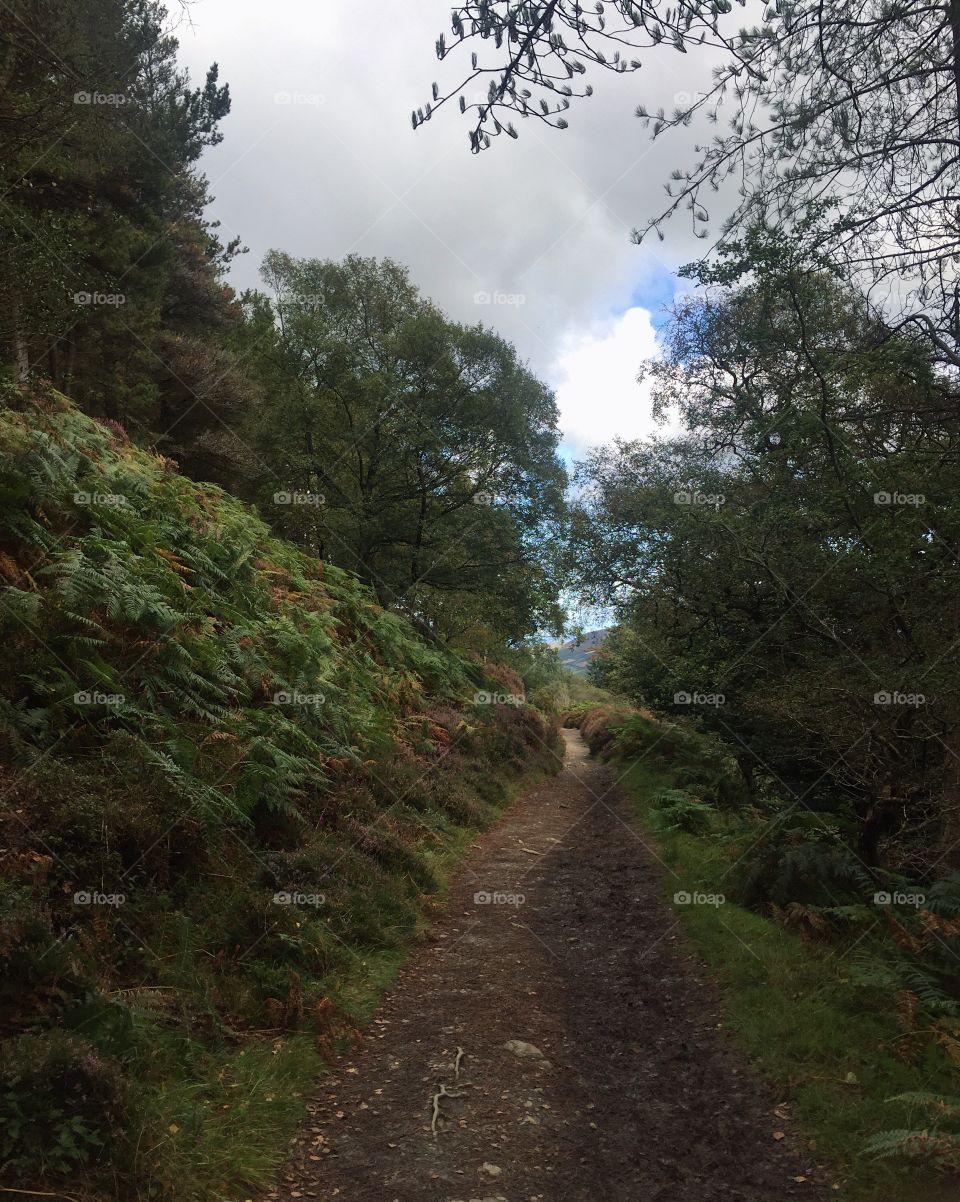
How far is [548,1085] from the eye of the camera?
17.0ft

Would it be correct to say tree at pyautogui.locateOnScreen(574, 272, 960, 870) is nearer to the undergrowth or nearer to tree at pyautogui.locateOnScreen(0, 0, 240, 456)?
the undergrowth

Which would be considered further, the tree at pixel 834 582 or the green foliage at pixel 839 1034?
the tree at pixel 834 582

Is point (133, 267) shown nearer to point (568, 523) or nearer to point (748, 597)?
point (568, 523)

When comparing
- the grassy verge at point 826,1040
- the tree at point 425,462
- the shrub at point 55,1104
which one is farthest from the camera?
the tree at point 425,462

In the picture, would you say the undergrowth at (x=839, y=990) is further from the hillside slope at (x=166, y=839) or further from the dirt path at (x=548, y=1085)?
the hillside slope at (x=166, y=839)

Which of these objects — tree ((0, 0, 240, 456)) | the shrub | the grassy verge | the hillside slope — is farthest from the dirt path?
tree ((0, 0, 240, 456))

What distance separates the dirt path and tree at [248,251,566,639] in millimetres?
12670

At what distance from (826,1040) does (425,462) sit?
56.8ft

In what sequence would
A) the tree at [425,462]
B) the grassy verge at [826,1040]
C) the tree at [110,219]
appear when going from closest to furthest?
A: the grassy verge at [826,1040] → the tree at [110,219] → the tree at [425,462]

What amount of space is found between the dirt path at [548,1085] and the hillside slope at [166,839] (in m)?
0.42

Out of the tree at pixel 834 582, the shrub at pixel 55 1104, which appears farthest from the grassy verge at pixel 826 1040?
the shrub at pixel 55 1104

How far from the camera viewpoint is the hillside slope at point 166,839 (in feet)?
12.5

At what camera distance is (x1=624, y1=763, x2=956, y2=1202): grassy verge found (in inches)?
163

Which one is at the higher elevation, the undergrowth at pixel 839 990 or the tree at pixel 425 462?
the tree at pixel 425 462
